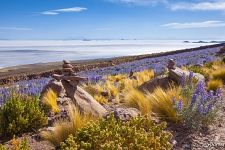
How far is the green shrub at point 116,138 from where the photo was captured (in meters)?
5.31

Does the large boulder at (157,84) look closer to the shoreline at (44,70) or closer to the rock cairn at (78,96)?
the rock cairn at (78,96)

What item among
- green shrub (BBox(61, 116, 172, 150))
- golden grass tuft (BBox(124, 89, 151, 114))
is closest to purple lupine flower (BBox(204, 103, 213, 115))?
green shrub (BBox(61, 116, 172, 150))

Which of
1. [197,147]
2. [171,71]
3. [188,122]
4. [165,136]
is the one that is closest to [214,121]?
[188,122]

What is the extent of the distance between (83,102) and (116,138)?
280cm

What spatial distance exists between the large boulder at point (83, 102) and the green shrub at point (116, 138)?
1938mm

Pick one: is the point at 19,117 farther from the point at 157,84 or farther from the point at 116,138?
the point at 157,84

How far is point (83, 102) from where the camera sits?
8.27m

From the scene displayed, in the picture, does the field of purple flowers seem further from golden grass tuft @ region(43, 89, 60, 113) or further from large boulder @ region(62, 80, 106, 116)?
large boulder @ region(62, 80, 106, 116)

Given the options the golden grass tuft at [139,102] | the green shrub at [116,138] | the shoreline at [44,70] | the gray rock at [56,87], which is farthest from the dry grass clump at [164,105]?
the shoreline at [44,70]

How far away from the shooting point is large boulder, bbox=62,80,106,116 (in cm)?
799

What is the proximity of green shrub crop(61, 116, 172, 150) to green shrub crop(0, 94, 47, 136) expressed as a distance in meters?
2.00

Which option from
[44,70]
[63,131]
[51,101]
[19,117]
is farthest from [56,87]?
[44,70]

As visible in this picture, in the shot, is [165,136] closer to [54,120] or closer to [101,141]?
[101,141]

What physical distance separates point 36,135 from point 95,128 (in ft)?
6.40
